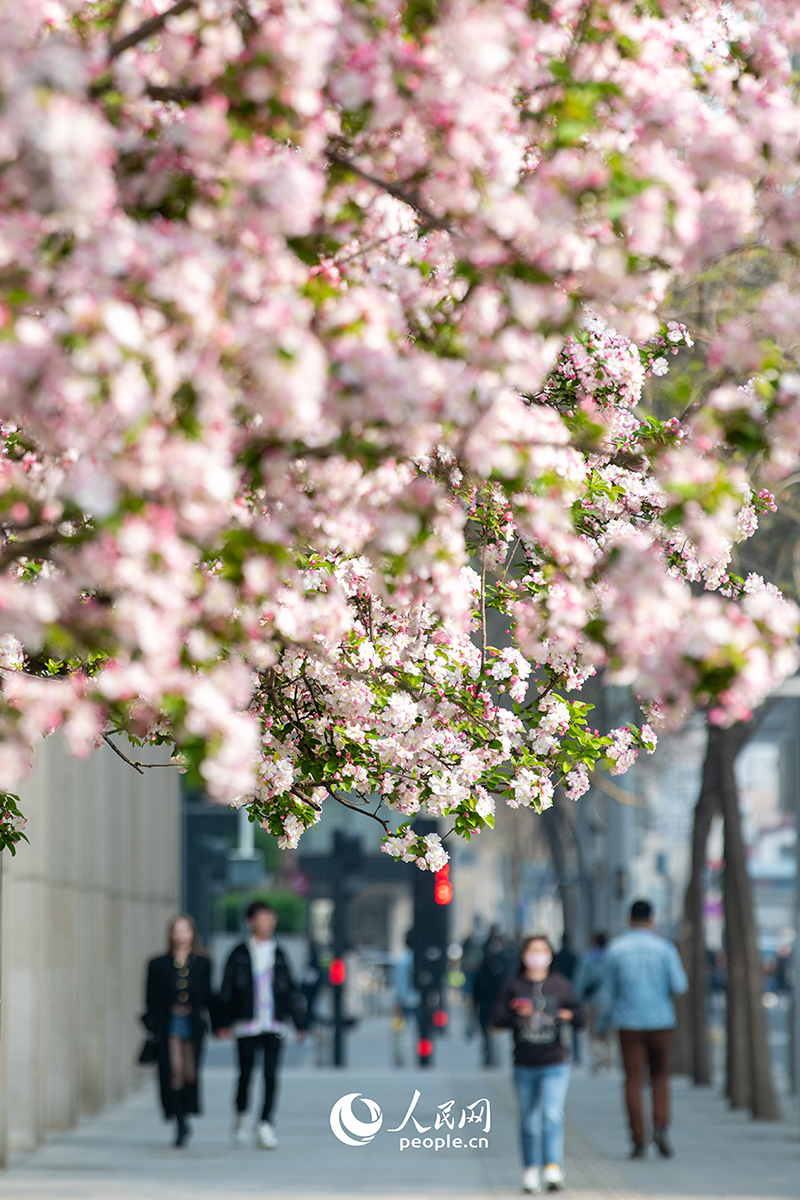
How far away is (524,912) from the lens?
44688 millimetres

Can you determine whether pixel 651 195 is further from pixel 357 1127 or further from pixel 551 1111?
pixel 357 1127

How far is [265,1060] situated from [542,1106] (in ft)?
9.02

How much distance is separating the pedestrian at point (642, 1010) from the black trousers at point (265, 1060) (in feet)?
7.76

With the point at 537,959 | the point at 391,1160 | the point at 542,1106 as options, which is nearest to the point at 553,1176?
the point at 542,1106

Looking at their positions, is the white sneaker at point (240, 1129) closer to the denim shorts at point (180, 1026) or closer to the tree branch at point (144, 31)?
the denim shorts at point (180, 1026)

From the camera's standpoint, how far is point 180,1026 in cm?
Result: 1459

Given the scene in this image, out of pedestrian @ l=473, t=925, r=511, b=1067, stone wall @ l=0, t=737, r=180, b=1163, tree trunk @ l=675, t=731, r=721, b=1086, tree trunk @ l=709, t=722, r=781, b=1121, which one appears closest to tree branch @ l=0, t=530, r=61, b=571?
stone wall @ l=0, t=737, r=180, b=1163

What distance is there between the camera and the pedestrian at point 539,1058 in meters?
11.9

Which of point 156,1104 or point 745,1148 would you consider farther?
point 156,1104

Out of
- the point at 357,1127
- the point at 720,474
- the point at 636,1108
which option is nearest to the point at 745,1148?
the point at 636,1108

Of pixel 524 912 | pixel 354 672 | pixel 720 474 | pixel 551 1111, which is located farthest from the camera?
pixel 524 912

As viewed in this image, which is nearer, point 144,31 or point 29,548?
point 144,31

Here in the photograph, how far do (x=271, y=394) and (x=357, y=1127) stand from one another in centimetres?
1325

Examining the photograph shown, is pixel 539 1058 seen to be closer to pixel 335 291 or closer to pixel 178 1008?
pixel 178 1008
